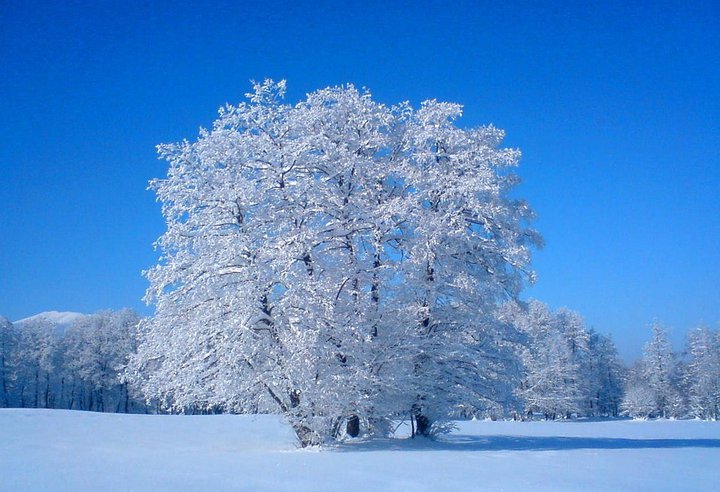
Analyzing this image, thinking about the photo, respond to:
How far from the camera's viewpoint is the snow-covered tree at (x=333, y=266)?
57.1 ft

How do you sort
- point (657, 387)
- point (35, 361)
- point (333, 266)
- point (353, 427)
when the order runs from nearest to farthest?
Result: point (333, 266) → point (353, 427) → point (35, 361) → point (657, 387)

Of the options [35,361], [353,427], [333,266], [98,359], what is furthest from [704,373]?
[35,361]

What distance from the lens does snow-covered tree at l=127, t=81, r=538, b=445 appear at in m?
17.4

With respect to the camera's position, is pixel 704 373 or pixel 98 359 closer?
pixel 98 359

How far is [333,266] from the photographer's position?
62.6ft

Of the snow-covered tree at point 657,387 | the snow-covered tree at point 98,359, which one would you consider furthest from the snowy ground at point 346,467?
the snow-covered tree at point 657,387

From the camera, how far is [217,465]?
1371 centimetres

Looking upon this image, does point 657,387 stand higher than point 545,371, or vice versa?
point 545,371

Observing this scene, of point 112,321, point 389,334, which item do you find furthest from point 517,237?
point 112,321

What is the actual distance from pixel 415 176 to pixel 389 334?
18.8ft

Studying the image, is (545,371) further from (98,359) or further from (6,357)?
(6,357)

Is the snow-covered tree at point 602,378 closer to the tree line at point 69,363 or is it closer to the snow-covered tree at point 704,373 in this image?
the snow-covered tree at point 704,373

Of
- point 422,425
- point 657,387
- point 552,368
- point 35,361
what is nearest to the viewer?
point 422,425

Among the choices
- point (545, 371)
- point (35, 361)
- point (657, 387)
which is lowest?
point (657, 387)
